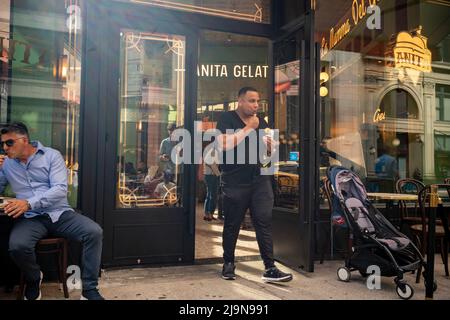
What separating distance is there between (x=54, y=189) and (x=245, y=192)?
65.3 inches

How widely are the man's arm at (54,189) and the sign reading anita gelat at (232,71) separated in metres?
7.05

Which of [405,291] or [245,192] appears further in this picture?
[245,192]

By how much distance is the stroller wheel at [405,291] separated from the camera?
341 cm

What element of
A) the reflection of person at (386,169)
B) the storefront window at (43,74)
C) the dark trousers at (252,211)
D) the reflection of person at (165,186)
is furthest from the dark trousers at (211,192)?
the storefront window at (43,74)

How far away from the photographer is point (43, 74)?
13.6ft

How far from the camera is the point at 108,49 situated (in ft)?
13.4

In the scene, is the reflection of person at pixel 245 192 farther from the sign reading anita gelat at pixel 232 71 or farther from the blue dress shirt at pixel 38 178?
the sign reading anita gelat at pixel 232 71

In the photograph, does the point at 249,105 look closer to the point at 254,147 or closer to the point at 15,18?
the point at 254,147

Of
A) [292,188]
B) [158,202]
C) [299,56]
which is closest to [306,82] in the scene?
[299,56]

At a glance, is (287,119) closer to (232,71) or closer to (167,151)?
(167,151)

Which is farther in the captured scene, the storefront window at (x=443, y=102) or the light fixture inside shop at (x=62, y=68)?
the storefront window at (x=443, y=102)

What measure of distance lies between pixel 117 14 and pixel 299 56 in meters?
1.87

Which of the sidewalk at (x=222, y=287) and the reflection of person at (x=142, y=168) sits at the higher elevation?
the reflection of person at (x=142, y=168)

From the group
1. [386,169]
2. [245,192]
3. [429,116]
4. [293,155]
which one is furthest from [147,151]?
[429,116]
